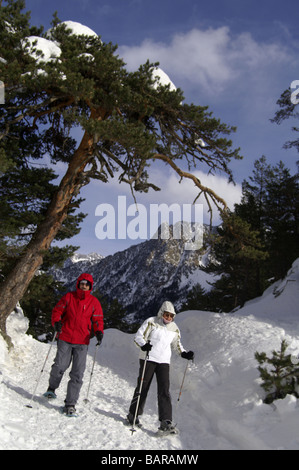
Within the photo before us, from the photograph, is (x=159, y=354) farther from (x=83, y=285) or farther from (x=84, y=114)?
(x=84, y=114)

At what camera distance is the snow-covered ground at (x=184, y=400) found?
165 inches

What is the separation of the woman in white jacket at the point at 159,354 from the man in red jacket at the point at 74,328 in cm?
79

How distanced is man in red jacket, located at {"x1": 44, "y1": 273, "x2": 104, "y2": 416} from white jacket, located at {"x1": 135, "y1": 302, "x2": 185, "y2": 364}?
28.9 inches

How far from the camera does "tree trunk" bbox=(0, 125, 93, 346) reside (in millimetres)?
9070

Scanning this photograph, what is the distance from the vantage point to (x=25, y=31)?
29.2ft

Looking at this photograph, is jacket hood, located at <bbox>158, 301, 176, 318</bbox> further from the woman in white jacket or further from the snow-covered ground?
the snow-covered ground

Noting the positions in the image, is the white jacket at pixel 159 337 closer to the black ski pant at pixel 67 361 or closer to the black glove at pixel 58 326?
the black ski pant at pixel 67 361

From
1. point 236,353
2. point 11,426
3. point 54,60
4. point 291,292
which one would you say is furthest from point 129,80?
point 291,292

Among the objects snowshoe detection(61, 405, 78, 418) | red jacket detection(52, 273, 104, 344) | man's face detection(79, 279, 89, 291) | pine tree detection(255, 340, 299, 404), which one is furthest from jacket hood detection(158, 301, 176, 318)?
snowshoe detection(61, 405, 78, 418)

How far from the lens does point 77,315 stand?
218 inches

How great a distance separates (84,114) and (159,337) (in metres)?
6.49

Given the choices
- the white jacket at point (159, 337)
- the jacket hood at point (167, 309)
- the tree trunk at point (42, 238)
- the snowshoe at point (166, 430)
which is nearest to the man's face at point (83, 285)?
the white jacket at point (159, 337)

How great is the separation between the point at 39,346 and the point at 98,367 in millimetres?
2241

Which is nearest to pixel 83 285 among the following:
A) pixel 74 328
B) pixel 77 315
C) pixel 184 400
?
pixel 77 315
